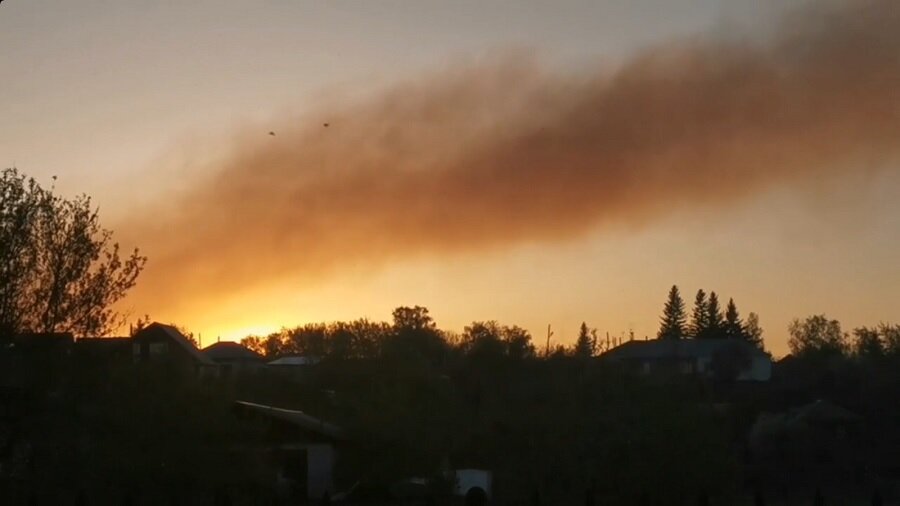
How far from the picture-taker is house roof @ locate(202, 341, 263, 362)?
352 feet

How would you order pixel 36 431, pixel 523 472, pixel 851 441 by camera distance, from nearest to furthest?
pixel 36 431 → pixel 523 472 → pixel 851 441

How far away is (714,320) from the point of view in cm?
15050

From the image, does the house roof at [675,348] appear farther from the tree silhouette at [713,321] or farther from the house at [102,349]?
the house at [102,349]

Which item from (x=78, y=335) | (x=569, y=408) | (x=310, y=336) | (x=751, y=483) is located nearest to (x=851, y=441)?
(x=751, y=483)

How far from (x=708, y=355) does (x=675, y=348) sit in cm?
333

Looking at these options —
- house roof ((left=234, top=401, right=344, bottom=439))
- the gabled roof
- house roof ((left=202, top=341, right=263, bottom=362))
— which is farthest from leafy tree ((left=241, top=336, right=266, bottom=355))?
house roof ((left=234, top=401, right=344, bottom=439))

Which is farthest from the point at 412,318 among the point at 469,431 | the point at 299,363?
the point at 469,431

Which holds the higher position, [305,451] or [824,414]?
[824,414]

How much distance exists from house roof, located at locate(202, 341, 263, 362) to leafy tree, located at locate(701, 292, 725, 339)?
6025 centimetres

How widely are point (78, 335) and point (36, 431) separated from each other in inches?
117

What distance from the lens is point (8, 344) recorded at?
31.2 m

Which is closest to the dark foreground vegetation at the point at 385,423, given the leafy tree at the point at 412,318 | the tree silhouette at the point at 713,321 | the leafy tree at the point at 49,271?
the leafy tree at the point at 49,271

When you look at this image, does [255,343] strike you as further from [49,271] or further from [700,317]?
[49,271]

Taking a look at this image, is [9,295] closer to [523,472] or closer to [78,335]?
[78,335]
